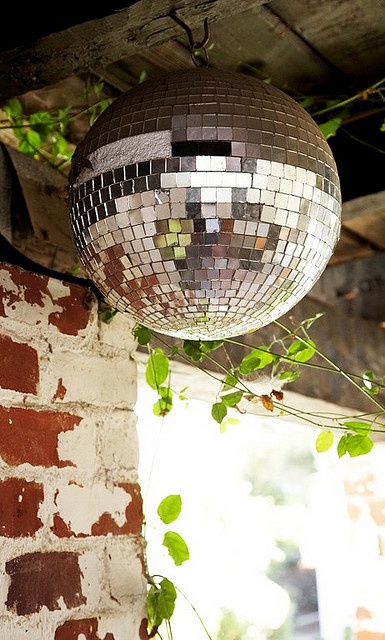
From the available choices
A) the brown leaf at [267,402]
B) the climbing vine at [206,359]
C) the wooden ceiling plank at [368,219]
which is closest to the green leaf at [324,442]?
the climbing vine at [206,359]

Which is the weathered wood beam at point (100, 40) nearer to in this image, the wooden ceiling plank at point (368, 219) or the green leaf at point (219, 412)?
the green leaf at point (219, 412)

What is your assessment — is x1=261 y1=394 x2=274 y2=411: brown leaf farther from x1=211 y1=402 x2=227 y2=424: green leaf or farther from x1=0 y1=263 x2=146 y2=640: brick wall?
x1=0 y1=263 x2=146 y2=640: brick wall

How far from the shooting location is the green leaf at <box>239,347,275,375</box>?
127cm

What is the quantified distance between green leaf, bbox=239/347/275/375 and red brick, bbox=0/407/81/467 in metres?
0.33

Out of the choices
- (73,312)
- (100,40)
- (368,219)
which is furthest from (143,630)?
(368,219)

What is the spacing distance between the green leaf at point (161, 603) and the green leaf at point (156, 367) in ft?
1.15

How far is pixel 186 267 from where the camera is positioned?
30.7 inches

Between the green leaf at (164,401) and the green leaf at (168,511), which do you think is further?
the green leaf at (164,401)

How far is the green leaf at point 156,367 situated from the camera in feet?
4.35

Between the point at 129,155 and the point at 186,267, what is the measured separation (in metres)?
0.14

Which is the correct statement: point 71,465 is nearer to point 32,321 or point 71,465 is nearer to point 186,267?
point 32,321

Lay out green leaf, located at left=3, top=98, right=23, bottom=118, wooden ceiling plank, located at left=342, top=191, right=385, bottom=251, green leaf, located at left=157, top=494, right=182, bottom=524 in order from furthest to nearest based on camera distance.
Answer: wooden ceiling plank, located at left=342, top=191, right=385, bottom=251 < green leaf, located at left=3, top=98, right=23, bottom=118 < green leaf, located at left=157, top=494, right=182, bottom=524

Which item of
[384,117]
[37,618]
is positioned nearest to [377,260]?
[384,117]

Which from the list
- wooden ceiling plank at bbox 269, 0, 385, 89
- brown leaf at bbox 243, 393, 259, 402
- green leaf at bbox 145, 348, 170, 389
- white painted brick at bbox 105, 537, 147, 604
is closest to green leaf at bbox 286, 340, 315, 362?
brown leaf at bbox 243, 393, 259, 402
